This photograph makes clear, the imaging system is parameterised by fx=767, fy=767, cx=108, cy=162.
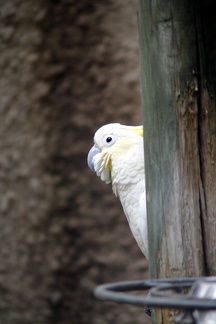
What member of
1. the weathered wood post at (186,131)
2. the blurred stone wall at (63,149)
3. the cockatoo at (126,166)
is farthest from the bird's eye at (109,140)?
the blurred stone wall at (63,149)

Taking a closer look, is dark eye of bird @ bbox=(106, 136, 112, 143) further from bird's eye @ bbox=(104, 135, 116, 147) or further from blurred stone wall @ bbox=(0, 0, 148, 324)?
blurred stone wall @ bbox=(0, 0, 148, 324)

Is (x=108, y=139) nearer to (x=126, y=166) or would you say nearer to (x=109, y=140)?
(x=109, y=140)

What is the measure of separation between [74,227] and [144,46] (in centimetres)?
209

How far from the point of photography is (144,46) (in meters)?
1.75

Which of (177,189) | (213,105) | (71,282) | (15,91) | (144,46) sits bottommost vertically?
(71,282)

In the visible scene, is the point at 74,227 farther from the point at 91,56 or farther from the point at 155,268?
the point at 155,268

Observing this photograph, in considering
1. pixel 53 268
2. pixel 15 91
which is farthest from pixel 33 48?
pixel 53 268

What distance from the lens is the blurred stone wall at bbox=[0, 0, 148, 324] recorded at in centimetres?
368

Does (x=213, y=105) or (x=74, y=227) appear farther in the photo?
(x=74, y=227)

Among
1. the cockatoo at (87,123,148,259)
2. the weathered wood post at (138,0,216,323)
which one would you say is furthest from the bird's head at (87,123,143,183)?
the weathered wood post at (138,0,216,323)

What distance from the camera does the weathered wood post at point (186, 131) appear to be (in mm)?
1675

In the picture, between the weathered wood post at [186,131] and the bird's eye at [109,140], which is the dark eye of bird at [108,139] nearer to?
the bird's eye at [109,140]

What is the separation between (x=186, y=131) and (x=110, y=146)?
61 cm

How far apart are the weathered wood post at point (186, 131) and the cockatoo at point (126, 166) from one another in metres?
0.35
